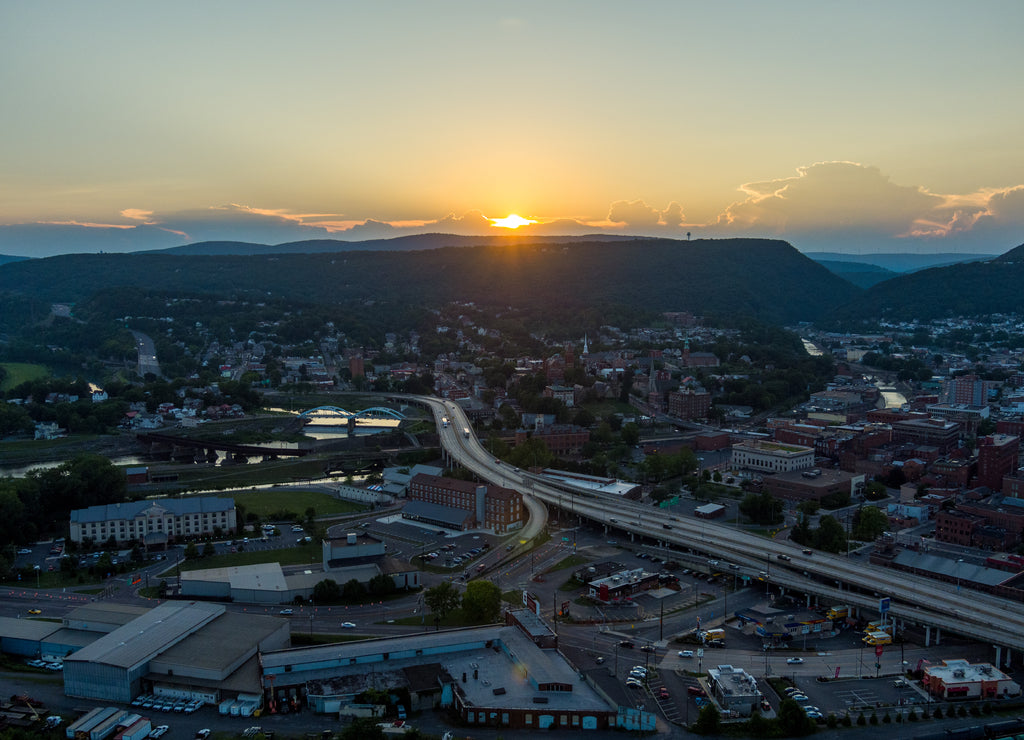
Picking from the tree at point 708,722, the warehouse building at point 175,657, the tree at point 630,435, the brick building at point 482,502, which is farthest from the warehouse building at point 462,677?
the tree at point 630,435

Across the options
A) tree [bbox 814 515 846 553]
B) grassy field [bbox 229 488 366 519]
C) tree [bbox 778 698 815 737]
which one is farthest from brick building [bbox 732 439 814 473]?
tree [bbox 778 698 815 737]

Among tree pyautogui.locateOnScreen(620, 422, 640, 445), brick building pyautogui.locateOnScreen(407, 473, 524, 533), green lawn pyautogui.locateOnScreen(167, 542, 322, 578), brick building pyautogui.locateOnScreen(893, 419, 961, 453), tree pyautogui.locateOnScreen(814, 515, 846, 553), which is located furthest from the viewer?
tree pyautogui.locateOnScreen(620, 422, 640, 445)

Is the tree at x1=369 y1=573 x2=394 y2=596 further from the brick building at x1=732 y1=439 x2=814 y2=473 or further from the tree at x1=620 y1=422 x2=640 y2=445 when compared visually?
the tree at x1=620 y1=422 x2=640 y2=445

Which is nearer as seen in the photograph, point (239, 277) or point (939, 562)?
point (939, 562)

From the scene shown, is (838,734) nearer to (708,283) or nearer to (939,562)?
(939,562)

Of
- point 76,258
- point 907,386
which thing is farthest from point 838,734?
point 76,258

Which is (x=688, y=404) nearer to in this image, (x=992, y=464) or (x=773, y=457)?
(x=773, y=457)

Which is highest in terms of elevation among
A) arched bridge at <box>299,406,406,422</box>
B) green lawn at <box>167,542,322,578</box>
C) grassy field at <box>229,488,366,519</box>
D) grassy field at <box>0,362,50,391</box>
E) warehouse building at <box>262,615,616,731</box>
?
warehouse building at <box>262,615,616,731</box>
